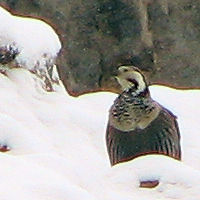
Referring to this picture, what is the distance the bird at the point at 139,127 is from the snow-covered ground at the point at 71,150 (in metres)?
0.12

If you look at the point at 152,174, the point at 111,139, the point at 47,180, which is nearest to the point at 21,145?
the point at 152,174

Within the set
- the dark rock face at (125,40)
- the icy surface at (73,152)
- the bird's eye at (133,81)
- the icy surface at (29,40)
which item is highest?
the dark rock face at (125,40)

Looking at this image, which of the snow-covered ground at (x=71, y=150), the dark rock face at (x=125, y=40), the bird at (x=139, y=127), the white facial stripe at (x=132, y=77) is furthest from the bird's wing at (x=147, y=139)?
the dark rock face at (x=125, y=40)

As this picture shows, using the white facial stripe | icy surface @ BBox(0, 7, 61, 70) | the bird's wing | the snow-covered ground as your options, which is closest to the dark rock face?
the snow-covered ground

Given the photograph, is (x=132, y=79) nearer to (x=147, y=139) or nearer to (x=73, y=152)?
(x=147, y=139)

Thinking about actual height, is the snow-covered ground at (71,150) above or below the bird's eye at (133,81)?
below

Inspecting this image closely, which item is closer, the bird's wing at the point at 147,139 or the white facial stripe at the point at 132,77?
the bird's wing at the point at 147,139

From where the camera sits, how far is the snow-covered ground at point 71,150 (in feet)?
15.9

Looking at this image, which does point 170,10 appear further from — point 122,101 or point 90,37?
point 122,101

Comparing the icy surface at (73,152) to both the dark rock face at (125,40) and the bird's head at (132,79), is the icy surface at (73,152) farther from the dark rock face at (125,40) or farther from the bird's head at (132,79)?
the dark rock face at (125,40)

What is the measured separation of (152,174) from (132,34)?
1141 cm

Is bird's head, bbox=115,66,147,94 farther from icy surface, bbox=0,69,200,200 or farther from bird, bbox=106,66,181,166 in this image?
icy surface, bbox=0,69,200,200

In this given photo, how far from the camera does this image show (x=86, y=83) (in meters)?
16.8

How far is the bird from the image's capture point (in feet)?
27.8
